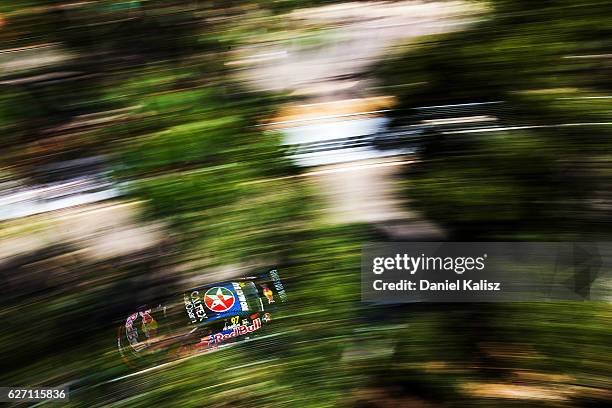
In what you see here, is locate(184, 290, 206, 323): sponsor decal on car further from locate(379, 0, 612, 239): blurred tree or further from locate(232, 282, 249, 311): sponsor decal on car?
locate(379, 0, 612, 239): blurred tree

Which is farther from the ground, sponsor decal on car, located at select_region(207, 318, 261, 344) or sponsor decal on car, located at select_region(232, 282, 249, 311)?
sponsor decal on car, located at select_region(232, 282, 249, 311)

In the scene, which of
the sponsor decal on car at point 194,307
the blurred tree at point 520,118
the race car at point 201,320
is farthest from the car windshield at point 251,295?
the blurred tree at point 520,118

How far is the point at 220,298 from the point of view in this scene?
7.37 ft

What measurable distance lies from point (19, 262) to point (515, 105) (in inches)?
64.4

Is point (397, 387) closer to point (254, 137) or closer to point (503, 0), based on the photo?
point (254, 137)

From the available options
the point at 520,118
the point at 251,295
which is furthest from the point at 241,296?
the point at 520,118

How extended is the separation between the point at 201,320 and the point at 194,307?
47 millimetres

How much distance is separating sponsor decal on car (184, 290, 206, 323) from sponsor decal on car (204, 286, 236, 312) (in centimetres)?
3

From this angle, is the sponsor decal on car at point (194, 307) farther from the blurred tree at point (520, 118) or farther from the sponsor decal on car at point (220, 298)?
the blurred tree at point (520, 118)

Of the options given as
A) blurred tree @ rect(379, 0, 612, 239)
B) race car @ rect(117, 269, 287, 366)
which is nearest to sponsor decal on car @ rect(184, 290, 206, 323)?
race car @ rect(117, 269, 287, 366)

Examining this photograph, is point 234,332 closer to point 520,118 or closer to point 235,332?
point 235,332

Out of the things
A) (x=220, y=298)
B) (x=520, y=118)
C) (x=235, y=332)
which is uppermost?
(x=520, y=118)

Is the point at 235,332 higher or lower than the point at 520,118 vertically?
lower

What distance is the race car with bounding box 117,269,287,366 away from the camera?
2.24m
